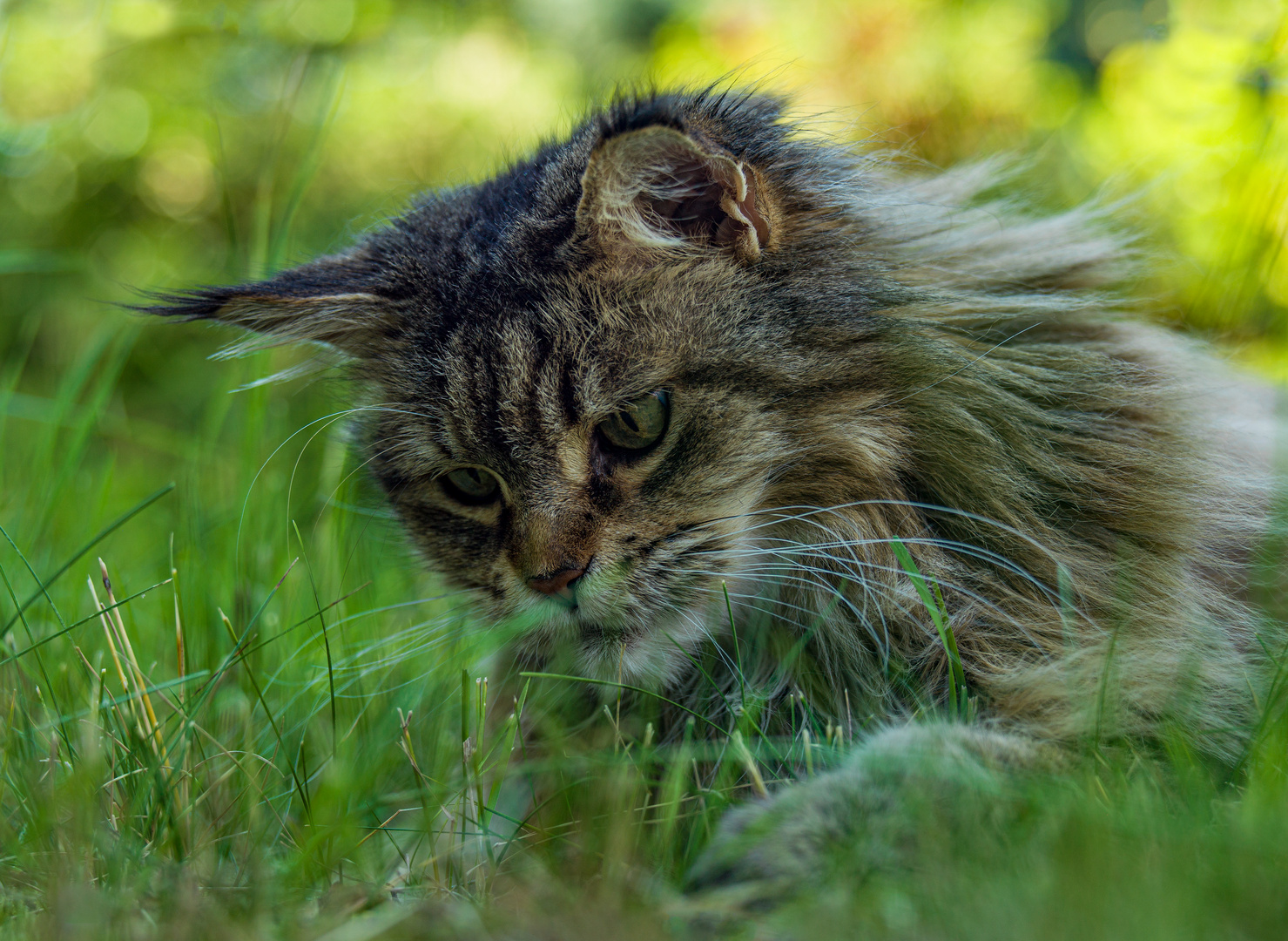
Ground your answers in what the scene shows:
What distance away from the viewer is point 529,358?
162cm

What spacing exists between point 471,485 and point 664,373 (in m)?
0.48

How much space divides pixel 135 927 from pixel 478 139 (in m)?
4.83

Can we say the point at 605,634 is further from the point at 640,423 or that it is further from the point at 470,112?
the point at 470,112

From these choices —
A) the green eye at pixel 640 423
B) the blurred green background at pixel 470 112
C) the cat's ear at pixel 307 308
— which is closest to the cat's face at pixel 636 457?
the green eye at pixel 640 423

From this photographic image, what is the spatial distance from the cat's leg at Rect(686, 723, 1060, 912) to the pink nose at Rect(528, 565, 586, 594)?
1.62 feet

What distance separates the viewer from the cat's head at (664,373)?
5.21 ft

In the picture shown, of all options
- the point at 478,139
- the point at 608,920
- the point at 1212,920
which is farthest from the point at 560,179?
the point at 478,139

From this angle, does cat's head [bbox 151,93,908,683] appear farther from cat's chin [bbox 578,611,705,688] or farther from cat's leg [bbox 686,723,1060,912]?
cat's leg [bbox 686,723,1060,912]

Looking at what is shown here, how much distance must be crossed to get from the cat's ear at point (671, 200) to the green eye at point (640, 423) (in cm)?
26

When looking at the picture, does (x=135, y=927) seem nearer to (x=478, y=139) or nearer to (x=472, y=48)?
(x=478, y=139)

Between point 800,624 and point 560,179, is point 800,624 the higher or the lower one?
the lower one

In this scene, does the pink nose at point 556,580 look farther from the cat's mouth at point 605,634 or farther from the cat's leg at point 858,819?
the cat's leg at point 858,819

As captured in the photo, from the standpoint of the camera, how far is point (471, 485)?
1840 mm

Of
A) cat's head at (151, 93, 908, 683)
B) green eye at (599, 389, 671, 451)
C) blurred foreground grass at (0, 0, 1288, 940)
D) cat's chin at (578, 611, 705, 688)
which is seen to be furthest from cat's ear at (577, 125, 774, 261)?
cat's chin at (578, 611, 705, 688)
